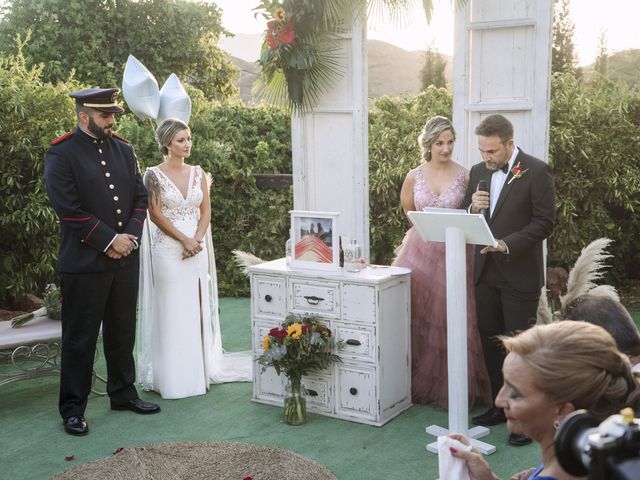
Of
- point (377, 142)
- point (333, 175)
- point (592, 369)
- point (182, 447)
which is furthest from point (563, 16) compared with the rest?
point (592, 369)

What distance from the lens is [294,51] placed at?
5.89 meters

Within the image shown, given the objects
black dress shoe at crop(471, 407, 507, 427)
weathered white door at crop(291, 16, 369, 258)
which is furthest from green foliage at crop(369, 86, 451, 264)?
black dress shoe at crop(471, 407, 507, 427)

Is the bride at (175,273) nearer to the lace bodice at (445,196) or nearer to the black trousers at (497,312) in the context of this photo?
the lace bodice at (445,196)

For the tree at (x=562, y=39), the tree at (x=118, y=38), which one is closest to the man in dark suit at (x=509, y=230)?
the tree at (x=562, y=39)

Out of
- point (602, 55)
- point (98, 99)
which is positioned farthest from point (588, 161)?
point (602, 55)

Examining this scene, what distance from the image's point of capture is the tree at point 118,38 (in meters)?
17.1

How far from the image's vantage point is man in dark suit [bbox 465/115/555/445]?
4.50 m

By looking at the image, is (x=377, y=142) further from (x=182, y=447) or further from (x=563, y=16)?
(x=563, y=16)

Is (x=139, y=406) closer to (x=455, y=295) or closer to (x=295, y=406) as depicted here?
(x=295, y=406)

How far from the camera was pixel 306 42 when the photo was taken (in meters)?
5.89

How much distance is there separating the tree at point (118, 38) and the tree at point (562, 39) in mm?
8884

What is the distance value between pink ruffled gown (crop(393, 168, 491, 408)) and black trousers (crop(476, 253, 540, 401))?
188 mm

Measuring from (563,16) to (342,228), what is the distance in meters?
9.26

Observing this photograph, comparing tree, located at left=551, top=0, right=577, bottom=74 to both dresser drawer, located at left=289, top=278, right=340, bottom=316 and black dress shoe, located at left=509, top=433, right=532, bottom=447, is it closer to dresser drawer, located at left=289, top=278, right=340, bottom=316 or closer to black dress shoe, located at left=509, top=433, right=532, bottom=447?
dresser drawer, located at left=289, top=278, right=340, bottom=316
